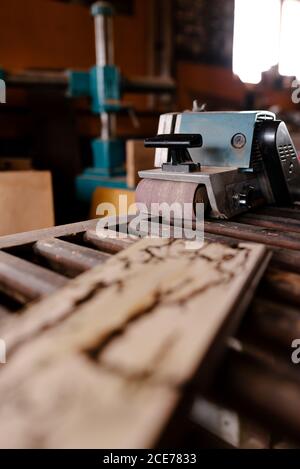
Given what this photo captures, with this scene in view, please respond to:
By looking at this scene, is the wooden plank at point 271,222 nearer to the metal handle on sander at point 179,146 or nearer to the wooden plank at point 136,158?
the metal handle on sander at point 179,146

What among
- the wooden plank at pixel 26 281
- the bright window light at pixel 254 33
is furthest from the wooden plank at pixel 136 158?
the bright window light at pixel 254 33

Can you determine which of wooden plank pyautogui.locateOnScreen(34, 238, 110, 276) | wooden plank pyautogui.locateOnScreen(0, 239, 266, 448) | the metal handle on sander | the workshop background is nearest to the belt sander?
the metal handle on sander

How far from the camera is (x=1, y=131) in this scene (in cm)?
334

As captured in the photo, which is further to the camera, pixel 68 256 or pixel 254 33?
pixel 254 33

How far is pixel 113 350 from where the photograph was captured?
54 centimetres

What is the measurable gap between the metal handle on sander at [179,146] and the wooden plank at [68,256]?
472 millimetres

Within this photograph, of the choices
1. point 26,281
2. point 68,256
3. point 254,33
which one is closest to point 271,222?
point 68,256

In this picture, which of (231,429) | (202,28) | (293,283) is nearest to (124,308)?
(293,283)

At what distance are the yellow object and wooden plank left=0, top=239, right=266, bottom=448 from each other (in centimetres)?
152

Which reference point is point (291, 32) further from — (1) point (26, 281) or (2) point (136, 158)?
(1) point (26, 281)

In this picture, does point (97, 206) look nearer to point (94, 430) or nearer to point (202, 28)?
point (94, 430)

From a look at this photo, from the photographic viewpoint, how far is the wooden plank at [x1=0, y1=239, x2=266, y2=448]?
1.42ft

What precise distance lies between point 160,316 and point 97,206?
2.12 meters

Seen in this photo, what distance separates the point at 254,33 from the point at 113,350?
15.9ft
